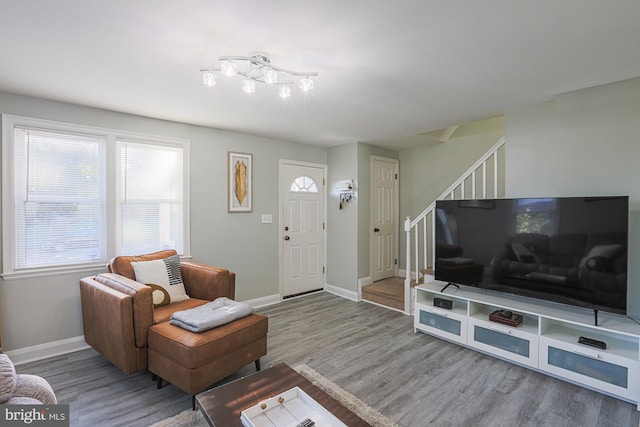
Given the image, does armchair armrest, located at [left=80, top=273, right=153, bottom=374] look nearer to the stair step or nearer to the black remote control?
the stair step

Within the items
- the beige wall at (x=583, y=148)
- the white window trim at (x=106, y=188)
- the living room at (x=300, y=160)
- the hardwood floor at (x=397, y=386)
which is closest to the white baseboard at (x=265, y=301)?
the living room at (x=300, y=160)

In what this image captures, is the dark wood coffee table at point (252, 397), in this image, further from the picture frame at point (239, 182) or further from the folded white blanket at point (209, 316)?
the picture frame at point (239, 182)

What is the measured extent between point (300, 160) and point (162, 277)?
2551 mm

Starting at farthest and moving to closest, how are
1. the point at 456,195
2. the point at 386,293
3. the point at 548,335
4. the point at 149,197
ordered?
the point at 456,195 < the point at 386,293 < the point at 149,197 < the point at 548,335

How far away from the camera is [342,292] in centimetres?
461

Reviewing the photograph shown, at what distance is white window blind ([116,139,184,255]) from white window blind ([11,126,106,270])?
190 mm

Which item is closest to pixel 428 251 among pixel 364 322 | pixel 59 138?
pixel 364 322

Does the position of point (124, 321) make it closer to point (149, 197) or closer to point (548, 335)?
point (149, 197)

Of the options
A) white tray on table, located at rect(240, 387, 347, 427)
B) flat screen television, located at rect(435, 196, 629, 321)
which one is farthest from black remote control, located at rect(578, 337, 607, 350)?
white tray on table, located at rect(240, 387, 347, 427)

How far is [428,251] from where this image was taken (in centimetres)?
464

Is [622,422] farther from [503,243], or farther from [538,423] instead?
A: [503,243]

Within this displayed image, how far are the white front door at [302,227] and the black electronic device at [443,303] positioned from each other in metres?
2.09

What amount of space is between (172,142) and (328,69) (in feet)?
7.15

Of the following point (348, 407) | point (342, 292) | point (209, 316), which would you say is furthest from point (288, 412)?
point (342, 292)
